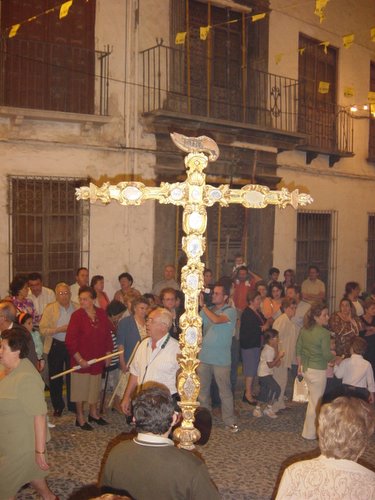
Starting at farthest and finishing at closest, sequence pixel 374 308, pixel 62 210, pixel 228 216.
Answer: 1. pixel 228 216
2. pixel 62 210
3. pixel 374 308

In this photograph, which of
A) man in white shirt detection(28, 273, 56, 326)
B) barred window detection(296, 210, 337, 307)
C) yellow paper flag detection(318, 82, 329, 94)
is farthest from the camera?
barred window detection(296, 210, 337, 307)

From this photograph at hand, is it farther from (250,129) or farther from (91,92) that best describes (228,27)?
(91,92)

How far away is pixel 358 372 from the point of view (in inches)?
303

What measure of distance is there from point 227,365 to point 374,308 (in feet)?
9.04

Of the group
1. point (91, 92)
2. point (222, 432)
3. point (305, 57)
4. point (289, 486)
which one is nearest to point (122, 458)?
point (289, 486)

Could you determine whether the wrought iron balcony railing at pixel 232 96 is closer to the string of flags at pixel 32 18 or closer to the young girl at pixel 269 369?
the string of flags at pixel 32 18

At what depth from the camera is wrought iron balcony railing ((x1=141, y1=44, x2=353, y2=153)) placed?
1181 centimetres

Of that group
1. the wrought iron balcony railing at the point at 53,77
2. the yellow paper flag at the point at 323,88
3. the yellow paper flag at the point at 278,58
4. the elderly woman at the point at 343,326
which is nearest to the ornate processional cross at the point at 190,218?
the elderly woman at the point at 343,326

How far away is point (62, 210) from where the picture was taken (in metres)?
11.1

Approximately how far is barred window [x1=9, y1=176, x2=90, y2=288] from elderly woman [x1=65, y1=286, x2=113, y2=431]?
321 cm

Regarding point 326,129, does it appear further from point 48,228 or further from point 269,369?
point 269,369

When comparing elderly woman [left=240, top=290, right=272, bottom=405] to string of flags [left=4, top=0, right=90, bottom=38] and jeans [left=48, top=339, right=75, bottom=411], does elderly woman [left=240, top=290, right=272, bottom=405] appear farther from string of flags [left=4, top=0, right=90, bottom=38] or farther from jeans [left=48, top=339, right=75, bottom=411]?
string of flags [left=4, top=0, right=90, bottom=38]

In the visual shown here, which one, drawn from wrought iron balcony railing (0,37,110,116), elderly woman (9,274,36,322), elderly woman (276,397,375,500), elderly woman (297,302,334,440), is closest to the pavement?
elderly woman (297,302,334,440)

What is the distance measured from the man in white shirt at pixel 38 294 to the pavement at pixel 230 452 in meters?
1.70
